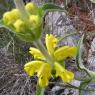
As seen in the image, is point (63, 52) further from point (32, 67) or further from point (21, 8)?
point (21, 8)

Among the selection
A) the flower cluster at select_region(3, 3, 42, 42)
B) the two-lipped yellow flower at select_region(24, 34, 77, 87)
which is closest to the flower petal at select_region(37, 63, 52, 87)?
the two-lipped yellow flower at select_region(24, 34, 77, 87)

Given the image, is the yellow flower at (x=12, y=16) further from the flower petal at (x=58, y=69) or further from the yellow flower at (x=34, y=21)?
the flower petal at (x=58, y=69)

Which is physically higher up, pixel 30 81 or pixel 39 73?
pixel 39 73

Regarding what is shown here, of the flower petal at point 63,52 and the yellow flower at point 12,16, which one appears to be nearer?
the yellow flower at point 12,16

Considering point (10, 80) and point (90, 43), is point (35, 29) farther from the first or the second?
point (10, 80)

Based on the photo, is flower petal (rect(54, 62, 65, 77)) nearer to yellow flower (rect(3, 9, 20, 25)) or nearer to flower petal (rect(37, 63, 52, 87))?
flower petal (rect(37, 63, 52, 87))

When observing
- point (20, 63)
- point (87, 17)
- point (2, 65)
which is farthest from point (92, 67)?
point (2, 65)

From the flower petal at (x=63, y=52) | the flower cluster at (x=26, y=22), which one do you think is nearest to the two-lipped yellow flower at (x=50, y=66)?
the flower petal at (x=63, y=52)

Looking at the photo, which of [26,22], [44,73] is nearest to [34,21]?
[26,22]
